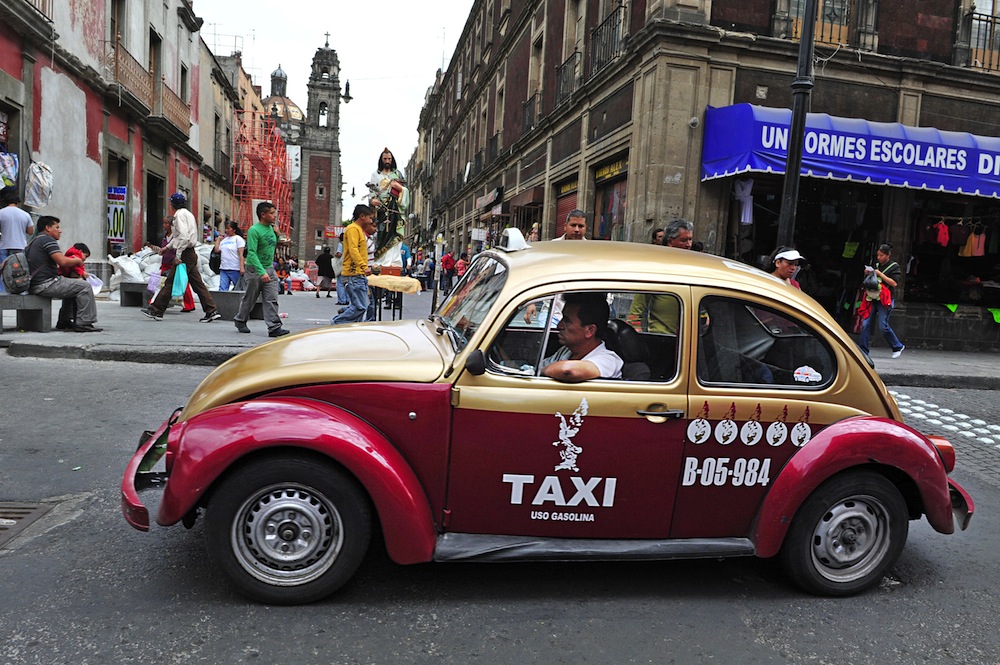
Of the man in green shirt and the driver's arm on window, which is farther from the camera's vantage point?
the man in green shirt

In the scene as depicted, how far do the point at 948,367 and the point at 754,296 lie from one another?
9.28 metres

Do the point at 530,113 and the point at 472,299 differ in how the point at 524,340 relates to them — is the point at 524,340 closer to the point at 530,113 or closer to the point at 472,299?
the point at 472,299

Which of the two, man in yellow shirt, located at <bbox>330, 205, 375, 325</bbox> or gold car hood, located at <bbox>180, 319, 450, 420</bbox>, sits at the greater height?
man in yellow shirt, located at <bbox>330, 205, 375, 325</bbox>

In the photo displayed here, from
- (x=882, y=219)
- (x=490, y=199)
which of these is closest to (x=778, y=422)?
(x=882, y=219)

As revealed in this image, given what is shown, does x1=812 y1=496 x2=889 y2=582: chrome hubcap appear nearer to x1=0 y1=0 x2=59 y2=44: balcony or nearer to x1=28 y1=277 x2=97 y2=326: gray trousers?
x1=28 y1=277 x2=97 y2=326: gray trousers

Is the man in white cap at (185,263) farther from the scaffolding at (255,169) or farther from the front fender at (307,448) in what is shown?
the scaffolding at (255,169)

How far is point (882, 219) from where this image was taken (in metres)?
13.5

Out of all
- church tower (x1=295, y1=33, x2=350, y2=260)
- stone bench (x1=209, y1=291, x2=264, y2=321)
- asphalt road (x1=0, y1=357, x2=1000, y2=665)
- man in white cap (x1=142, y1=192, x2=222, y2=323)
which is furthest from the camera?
church tower (x1=295, y1=33, x2=350, y2=260)

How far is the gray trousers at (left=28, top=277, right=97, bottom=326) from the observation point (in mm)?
8688

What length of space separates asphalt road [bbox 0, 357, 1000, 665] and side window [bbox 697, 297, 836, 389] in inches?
38.2

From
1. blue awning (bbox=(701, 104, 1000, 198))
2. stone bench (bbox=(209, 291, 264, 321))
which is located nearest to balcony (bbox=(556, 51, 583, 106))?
blue awning (bbox=(701, 104, 1000, 198))

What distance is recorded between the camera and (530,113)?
73.8 ft

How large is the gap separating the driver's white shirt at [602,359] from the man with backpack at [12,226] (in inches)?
376

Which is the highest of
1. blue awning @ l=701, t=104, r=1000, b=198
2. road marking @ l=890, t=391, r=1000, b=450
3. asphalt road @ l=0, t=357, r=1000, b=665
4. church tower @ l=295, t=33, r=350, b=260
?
church tower @ l=295, t=33, r=350, b=260
